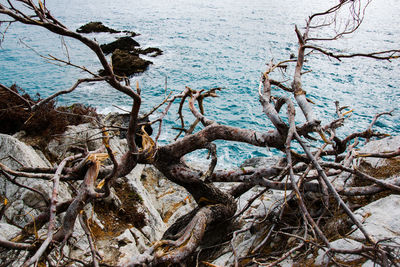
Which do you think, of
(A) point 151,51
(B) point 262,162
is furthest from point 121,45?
(B) point 262,162

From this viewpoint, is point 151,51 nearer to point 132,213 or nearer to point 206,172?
point 132,213

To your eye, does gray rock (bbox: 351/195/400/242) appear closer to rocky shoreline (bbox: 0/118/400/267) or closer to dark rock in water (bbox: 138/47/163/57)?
rocky shoreline (bbox: 0/118/400/267)

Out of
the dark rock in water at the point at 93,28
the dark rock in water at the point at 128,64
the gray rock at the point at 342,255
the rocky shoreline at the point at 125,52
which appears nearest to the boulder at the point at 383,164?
the gray rock at the point at 342,255

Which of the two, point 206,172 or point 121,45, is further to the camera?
point 121,45

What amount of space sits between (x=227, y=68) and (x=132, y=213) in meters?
16.5

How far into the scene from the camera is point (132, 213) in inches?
244

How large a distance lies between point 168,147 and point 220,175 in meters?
1.14

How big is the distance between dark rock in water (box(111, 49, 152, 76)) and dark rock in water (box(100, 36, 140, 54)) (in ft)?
10.5

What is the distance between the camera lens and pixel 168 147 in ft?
15.8

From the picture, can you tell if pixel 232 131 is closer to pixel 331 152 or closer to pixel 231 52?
pixel 331 152

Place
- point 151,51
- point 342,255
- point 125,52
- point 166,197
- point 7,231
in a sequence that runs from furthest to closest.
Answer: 1. point 151,51
2. point 125,52
3. point 166,197
4. point 7,231
5. point 342,255

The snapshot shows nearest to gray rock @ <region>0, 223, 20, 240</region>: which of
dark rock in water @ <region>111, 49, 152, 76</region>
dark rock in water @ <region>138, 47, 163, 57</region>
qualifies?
dark rock in water @ <region>111, 49, 152, 76</region>

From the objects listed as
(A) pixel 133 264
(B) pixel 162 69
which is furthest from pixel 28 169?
(B) pixel 162 69

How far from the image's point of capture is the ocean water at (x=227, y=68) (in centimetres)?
1414
